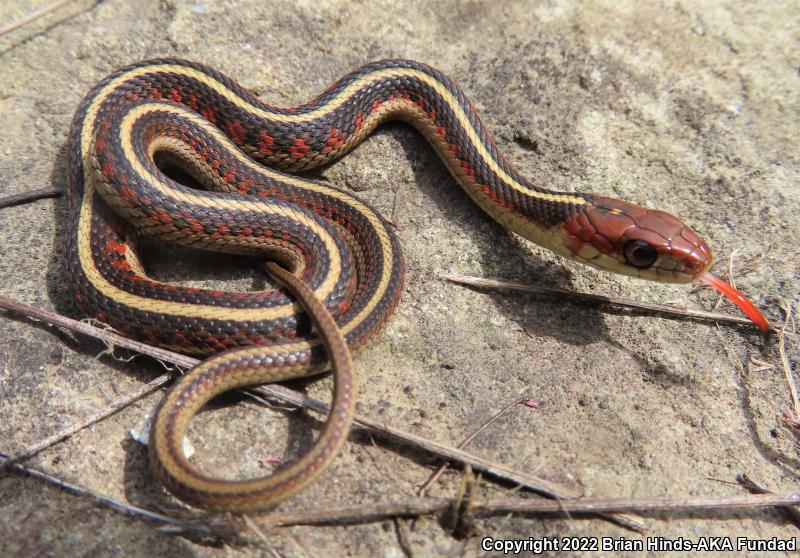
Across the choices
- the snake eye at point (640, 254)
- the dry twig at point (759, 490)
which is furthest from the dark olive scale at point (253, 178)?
the dry twig at point (759, 490)

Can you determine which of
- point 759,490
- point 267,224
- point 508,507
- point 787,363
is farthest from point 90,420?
point 787,363

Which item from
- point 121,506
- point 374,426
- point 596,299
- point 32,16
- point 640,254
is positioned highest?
point 640,254

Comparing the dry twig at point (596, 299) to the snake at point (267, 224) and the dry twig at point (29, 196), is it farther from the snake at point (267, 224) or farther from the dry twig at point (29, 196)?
the dry twig at point (29, 196)

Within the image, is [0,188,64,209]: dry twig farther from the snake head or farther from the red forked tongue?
the red forked tongue

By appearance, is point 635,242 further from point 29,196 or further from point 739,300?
point 29,196

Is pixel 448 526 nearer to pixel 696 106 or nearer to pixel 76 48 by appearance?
pixel 696 106

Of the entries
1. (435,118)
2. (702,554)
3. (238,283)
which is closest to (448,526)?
(702,554)
